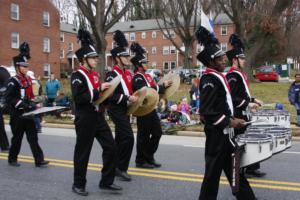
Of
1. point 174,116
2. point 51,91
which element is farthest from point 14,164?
point 51,91

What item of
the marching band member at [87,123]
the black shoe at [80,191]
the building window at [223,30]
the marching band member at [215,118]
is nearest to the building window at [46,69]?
the building window at [223,30]

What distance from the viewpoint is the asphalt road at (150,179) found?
6520mm

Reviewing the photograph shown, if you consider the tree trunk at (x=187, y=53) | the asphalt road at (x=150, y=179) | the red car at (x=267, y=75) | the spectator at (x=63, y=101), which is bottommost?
the asphalt road at (x=150, y=179)

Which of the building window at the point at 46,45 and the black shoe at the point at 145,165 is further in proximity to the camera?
the building window at the point at 46,45

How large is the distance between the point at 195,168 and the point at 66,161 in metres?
2.74

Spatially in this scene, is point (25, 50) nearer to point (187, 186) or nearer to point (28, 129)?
point (28, 129)

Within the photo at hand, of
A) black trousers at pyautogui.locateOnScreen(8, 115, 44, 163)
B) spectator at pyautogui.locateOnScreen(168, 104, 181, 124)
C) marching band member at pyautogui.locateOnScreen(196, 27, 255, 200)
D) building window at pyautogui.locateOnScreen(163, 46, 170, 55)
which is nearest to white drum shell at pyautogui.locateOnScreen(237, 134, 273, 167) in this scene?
marching band member at pyautogui.locateOnScreen(196, 27, 255, 200)

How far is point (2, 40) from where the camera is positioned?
4281cm

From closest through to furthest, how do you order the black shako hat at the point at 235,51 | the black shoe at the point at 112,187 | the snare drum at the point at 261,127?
the snare drum at the point at 261,127
the black shoe at the point at 112,187
the black shako hat at the point at 235,51

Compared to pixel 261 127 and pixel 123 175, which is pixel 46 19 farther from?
pixel 261 127

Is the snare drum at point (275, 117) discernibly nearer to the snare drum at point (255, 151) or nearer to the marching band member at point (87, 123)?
the snare drum at point (255, 151)

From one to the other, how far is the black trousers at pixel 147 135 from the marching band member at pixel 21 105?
6.32 ft

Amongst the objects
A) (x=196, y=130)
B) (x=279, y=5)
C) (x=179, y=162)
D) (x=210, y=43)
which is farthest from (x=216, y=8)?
(x=210, y=43)

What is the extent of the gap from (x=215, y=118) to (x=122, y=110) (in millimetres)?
2571
